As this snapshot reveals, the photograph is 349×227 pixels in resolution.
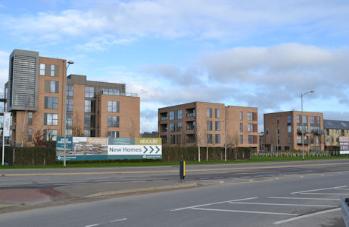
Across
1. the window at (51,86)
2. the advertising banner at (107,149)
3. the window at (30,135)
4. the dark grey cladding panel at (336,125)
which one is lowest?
the advertising banner at (107,149)

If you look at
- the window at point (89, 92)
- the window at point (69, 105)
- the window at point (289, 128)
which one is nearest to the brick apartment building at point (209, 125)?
the window at point (289, 128)

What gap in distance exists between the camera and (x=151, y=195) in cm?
1698

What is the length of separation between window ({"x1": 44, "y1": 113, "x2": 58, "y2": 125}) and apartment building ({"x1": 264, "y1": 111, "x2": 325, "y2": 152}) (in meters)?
73.4

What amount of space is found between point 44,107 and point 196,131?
38.0 m

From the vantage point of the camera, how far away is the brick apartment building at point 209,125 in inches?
4269

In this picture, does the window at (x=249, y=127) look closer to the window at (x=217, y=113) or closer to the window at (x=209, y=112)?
the window at (x=217, y=113)

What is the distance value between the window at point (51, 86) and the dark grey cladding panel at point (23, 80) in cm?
266

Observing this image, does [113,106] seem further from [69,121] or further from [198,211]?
[198,211]

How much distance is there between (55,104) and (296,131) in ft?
251

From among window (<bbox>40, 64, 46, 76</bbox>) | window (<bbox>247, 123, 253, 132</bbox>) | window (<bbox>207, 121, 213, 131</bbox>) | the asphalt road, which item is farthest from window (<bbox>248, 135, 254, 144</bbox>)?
the asphalt road

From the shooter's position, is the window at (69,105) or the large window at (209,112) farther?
the large window at (209,112)

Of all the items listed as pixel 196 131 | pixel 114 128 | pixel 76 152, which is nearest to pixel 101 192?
pixel 76 152

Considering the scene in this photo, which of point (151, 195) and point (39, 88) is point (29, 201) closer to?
point (151, 195)

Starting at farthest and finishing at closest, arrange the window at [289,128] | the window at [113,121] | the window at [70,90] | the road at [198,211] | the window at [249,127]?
the window at [289,128] → the window at [249,127] → the window at [113,121] → the window at [70,90] → the road at [198,211]
